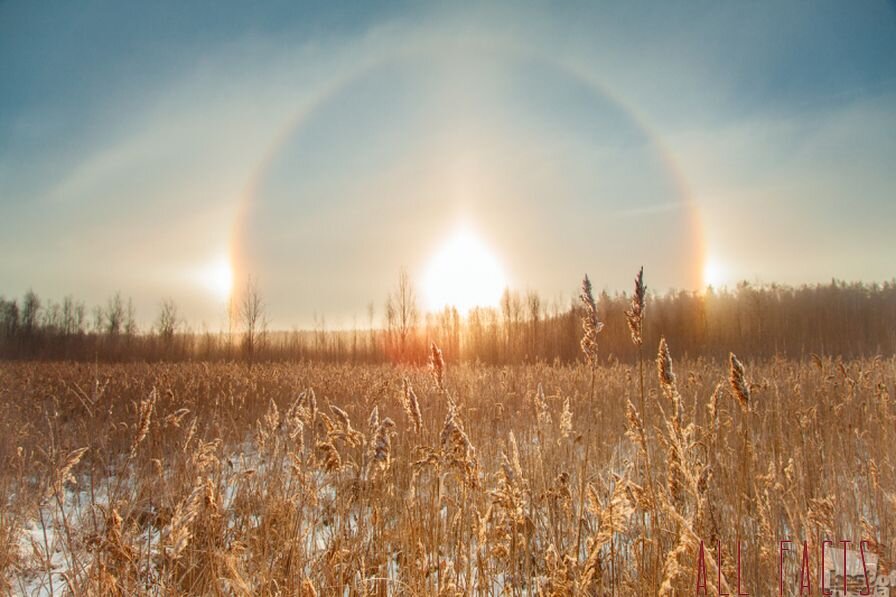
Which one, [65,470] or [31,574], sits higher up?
[65,470]

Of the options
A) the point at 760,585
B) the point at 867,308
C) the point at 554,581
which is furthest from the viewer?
the point at 867,308

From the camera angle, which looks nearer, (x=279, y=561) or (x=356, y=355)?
(x=279, y=561)

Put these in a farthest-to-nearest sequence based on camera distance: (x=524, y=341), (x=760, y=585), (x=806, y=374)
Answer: (x=524, y=341), (x=806, y=374), (x=760, y=585)

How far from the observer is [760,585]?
251cm

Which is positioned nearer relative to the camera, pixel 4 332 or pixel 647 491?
pixel 647 491

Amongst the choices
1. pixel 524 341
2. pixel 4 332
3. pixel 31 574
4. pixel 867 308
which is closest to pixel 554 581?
pixel 31 574

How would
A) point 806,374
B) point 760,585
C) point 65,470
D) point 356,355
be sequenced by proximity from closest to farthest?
point 65,470, point 760,585, point 806,374, point 356,355

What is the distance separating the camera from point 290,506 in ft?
10.1

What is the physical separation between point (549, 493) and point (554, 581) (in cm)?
105

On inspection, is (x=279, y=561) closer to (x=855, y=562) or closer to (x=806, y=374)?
(x=855, y=562)

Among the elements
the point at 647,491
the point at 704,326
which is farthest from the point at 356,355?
the point at 647,491

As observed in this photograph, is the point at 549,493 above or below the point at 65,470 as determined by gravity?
below

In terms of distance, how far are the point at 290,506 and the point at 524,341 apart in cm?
2865

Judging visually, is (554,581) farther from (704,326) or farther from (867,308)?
(867,308)
